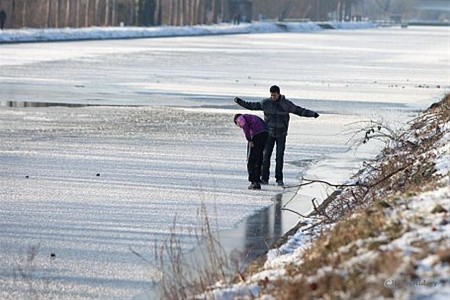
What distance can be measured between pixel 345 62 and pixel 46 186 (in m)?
41.0

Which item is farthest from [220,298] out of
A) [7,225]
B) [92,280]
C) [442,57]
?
[442,57]

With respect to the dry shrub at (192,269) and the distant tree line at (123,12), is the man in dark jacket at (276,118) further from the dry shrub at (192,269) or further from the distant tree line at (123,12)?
the distant tree line at (123,12)

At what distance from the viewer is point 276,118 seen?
1688 centimetres

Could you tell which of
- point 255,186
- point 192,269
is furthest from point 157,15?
point 192,269

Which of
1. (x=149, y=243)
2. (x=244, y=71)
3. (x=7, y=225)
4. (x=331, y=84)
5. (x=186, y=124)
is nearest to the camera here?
(x=149, y=243)

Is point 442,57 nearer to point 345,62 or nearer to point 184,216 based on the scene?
point 345,62

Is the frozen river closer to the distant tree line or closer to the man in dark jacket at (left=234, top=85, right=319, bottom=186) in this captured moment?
the man in dark jacket at (left=234, top=85, right=319, bottom=186)

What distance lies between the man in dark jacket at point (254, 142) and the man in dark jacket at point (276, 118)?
0.59 ft

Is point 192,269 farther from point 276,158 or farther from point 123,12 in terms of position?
point 123,12

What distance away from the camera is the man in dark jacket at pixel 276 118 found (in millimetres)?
16656

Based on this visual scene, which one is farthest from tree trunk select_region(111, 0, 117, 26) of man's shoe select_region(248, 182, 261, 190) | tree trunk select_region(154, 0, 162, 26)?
man's shoe select_region(248, 182, 261, 190)

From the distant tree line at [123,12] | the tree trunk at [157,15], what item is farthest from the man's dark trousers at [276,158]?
the tree trunk at [157,15]

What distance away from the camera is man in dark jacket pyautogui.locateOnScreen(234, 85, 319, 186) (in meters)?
16.7

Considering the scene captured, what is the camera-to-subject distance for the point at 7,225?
42.9 ft
